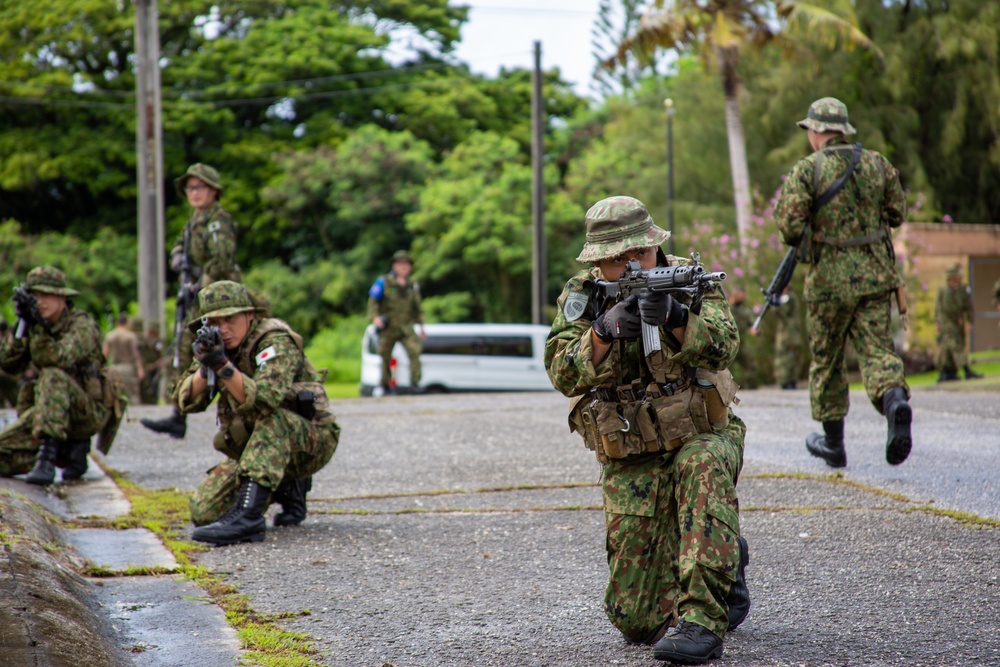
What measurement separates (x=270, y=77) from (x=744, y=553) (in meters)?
32.2

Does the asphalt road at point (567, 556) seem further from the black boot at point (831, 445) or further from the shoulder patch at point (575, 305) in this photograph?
the shoulder patch at point (575, 305)

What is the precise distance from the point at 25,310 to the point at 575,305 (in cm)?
478

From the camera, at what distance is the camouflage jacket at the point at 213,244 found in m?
9.16

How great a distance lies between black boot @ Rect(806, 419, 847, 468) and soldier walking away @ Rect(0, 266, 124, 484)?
456cm

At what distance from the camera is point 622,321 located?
361 cm

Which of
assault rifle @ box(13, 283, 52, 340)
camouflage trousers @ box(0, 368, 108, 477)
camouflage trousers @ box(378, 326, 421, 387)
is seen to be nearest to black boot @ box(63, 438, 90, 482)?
camouflage trousers @ box(0, 368, 108, 477)

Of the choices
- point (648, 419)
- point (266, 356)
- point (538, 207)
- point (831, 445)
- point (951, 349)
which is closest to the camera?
point (648, 419)

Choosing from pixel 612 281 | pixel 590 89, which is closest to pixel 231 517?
pixel 612 281

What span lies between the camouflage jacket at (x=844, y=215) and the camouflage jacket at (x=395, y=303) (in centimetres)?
1022

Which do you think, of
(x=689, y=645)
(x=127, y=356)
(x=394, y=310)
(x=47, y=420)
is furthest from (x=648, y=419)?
(x=127, y=356)

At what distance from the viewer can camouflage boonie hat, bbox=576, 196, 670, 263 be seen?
378cm

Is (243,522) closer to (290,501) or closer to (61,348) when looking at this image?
(290,501)

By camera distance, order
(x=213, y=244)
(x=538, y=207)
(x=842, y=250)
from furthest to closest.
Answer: (x=538, y=207) < (x=213, y=244) < (x=842, y=250)

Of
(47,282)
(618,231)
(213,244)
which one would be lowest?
(47,282)
